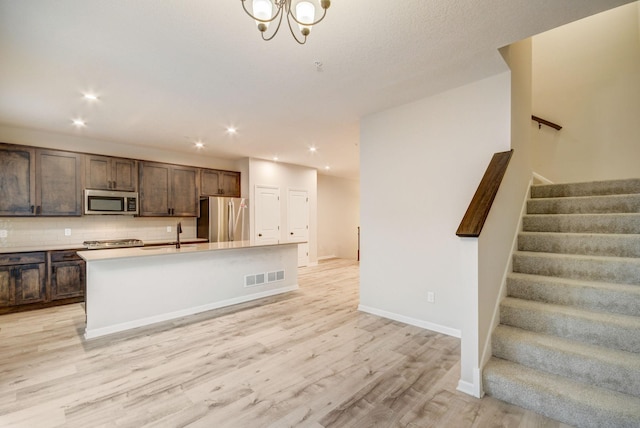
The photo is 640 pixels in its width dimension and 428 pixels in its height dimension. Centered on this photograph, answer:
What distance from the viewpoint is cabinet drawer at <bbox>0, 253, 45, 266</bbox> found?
389 cm

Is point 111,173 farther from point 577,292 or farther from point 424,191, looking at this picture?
point 577,292

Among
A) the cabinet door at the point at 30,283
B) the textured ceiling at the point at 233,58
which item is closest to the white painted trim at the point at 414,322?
the textured ceiling at the point at 233,58

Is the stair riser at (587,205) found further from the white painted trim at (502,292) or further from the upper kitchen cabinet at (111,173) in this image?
the upper kitchen cabinet at (111,173)

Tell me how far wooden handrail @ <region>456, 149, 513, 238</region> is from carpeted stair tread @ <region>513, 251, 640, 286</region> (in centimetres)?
92

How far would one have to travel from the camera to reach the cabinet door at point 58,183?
4.30m

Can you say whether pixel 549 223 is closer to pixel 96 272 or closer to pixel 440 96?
pixel 440 96

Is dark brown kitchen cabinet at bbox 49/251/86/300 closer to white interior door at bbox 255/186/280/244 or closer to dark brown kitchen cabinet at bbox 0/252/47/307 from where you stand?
dark brown kitchen cabinet at bbox 0/252/47/307

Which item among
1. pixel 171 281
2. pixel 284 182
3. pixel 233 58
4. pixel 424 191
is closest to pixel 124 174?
pixel 171 281

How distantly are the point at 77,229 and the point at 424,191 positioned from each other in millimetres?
5565

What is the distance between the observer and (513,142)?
9.18ft

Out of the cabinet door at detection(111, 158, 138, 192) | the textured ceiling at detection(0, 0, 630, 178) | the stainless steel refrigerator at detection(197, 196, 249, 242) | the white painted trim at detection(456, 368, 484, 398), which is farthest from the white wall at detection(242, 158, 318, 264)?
the white painted trim at detection(456, 368, 484, 398)

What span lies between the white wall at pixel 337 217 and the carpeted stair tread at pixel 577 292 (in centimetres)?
628

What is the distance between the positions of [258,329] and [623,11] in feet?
20.8

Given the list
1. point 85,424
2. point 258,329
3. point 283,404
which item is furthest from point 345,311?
point 85,424
